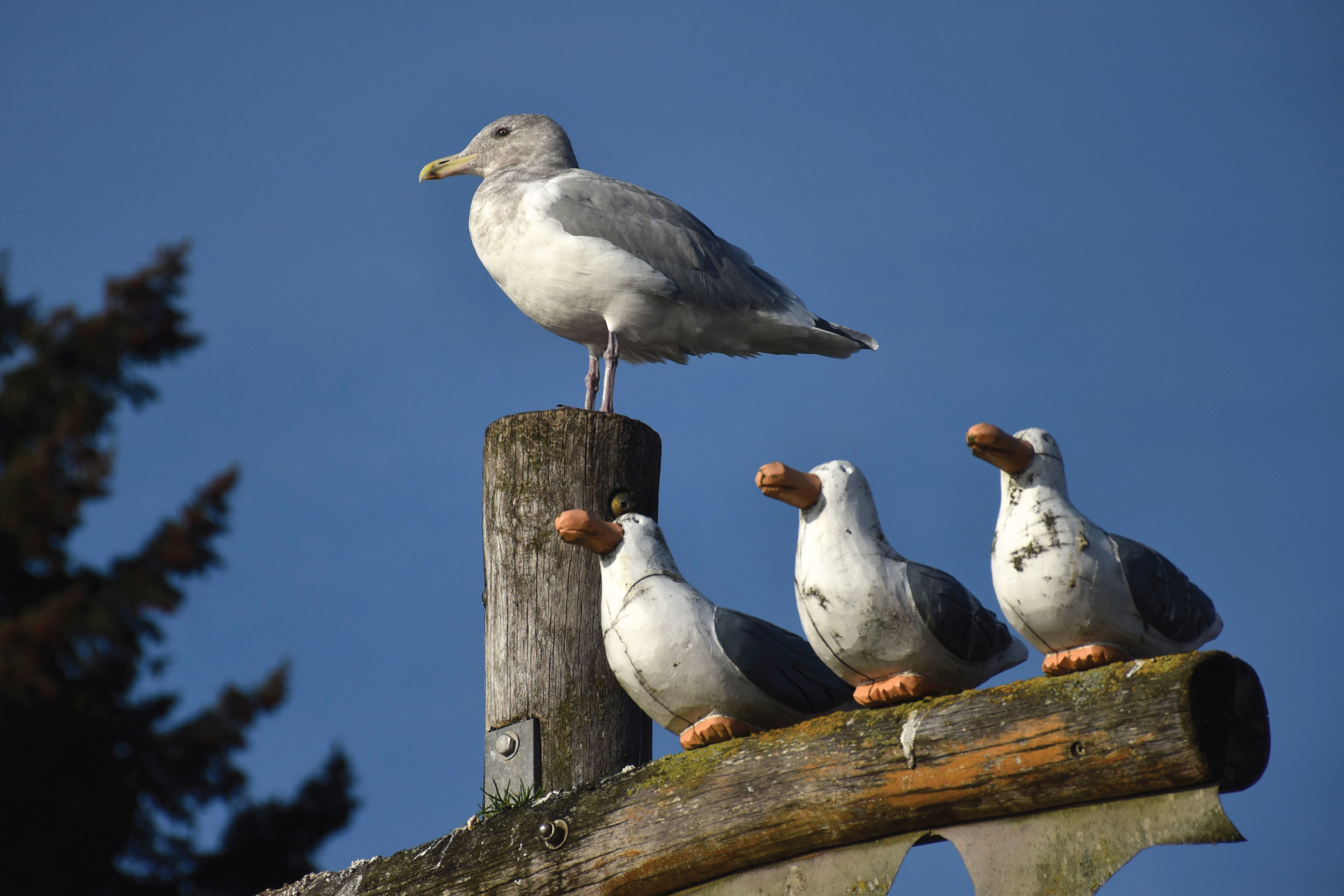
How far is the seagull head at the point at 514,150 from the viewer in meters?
7.78

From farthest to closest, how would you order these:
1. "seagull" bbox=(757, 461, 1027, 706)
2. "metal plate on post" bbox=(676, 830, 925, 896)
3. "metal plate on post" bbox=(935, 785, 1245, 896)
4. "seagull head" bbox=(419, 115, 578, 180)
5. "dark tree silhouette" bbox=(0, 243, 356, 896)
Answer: "dark tree silhouette" bbox=(0, 243, 356, 896)
"seagull head" bbox=(419, 115, 578, 180)
"seagull" bbox=(757, 461, 1027, 706)
"metal plate on post" bbox=(676, 830, 925, 896)
"metal plate on post" bbox=(935, 785, 1245, 896)

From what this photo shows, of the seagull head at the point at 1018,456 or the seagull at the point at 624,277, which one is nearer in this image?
the seagull head at the point at 1018,456

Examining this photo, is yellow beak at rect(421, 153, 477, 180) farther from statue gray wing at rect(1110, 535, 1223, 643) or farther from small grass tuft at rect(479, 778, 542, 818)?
statue gray wing at rect(1110, 535, 1223, 643)

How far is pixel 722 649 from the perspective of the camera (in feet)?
14.1

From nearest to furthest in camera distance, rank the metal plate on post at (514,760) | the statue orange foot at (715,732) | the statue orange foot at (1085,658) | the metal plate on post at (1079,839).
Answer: the metal plate on post at (1079,839), the statue orange foot at (1085,658), the statue orange foot at (715,732), the metal plate on post at (514,760)

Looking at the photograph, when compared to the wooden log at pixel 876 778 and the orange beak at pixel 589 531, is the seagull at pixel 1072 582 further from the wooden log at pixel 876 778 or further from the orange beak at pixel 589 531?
the orange beak at pixel 589 531

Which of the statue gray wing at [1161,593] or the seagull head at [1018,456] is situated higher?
the seagull head at [1018,456]

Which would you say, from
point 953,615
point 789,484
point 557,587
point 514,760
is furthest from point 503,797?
point 953,615

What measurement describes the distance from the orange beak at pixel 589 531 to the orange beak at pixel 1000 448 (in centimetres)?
124

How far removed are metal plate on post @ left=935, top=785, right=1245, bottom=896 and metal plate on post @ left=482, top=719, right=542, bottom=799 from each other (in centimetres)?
159

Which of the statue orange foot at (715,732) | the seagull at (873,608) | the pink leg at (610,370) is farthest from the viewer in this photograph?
the pink leg at (610,370)

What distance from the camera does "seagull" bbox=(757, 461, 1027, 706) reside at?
3873 millimetres

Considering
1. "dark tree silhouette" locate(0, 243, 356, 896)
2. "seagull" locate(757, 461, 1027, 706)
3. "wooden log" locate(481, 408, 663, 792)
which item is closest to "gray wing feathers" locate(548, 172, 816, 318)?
"wooden log" locate(481, 408, 663, 792)

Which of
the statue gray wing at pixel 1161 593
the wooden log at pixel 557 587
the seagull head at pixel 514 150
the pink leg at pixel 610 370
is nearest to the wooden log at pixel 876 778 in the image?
the statue gray wing at pixel 1161 593
